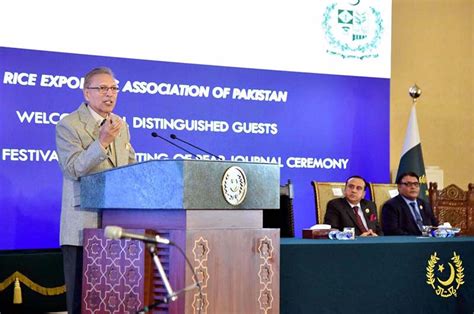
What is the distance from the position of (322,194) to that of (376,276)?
2.20 metres

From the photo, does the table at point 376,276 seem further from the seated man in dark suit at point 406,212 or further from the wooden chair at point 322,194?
the seated man in dark suit at point 406,212

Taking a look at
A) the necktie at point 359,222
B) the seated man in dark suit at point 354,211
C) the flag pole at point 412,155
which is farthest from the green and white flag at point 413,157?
the necktie at point 359,222

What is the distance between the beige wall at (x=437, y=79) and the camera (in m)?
8.34

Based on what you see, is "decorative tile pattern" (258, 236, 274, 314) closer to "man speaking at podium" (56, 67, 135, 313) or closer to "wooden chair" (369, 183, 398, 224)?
"man speaking at podium" (56, 67, 135, 313)

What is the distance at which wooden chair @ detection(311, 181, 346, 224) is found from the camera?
6238mm

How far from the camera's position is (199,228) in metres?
3.00

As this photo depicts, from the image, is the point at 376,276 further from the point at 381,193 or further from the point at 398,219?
the point at 381,193

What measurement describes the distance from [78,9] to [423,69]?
3788 mm

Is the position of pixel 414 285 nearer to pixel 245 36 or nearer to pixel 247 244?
pixel 247 244

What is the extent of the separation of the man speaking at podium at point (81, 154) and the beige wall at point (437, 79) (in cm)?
513

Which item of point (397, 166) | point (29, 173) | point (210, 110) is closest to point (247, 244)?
point (29, 173)

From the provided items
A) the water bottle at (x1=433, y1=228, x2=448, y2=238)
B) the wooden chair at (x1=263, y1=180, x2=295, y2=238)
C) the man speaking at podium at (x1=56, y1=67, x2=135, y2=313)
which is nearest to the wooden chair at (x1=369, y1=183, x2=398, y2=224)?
the water bottle at (x1=433, y1=228, x2=448, y2=238)

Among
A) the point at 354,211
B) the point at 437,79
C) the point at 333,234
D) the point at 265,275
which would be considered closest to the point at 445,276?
the point at 333,234

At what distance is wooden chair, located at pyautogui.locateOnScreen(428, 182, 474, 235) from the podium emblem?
3.87 m
